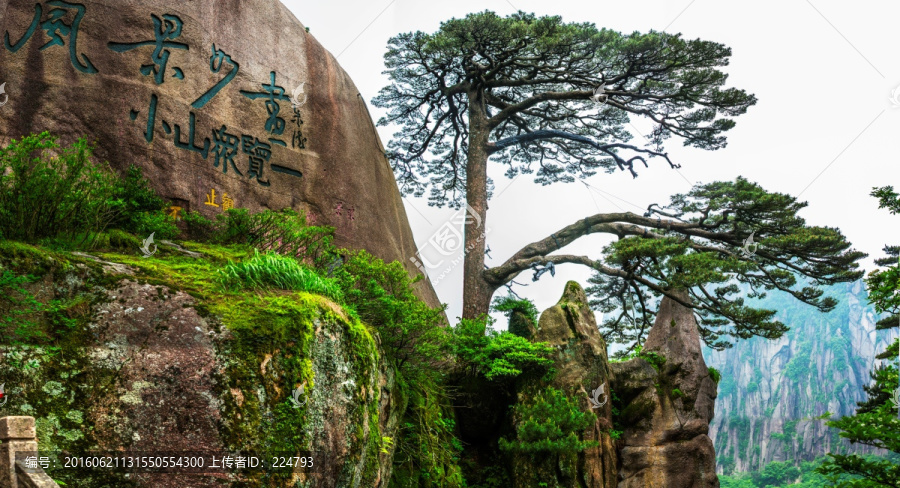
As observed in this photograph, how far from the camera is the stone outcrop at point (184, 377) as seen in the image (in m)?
4.45

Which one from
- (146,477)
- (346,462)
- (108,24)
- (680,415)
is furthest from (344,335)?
(680,415)

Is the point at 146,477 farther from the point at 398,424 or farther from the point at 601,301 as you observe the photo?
the point at 601,301

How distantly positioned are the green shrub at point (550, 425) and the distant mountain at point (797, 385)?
21472 millimetres

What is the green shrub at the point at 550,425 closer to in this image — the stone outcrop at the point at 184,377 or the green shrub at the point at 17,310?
the stone outcrop at the point at 184,377

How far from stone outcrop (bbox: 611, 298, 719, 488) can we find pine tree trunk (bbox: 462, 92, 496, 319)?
113 inches

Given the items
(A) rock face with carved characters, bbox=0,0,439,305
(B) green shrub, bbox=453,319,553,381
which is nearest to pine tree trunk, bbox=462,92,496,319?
(A) rock face with carved characters, bbox=0,0,439,305

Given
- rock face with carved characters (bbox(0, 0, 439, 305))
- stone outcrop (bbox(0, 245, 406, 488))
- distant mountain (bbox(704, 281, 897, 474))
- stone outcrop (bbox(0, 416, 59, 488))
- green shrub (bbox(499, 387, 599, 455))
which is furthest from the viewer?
distant mountain (bbox(704, 281, 897, 474))

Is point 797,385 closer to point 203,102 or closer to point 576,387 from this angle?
point 576,387

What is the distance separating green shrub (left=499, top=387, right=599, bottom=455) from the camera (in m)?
9.37

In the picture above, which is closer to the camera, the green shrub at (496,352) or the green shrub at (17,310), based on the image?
the green shrub at (17,310)

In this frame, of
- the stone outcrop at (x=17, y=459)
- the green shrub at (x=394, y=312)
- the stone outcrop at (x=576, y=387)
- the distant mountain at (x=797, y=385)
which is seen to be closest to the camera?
the stone outcrop at (x=17, y=459)

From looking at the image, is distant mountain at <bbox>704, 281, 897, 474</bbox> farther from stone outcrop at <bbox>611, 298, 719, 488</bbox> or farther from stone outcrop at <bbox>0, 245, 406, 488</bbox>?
stone outcrop at <bbox>0, 245, 406, 488</bbox>

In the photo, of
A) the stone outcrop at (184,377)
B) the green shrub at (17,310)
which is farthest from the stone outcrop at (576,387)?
the green shrub at (17,310)

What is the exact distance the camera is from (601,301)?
15484 millimetres
